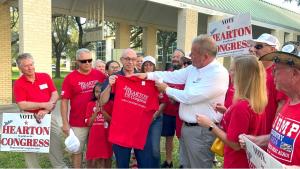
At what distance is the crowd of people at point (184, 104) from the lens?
236cm

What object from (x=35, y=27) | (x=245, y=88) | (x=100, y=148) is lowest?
(x=100, y=148)

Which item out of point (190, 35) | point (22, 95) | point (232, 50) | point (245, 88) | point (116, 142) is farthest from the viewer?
point (190, 35)

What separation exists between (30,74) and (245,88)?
3433mm

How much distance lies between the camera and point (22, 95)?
4.99 meters

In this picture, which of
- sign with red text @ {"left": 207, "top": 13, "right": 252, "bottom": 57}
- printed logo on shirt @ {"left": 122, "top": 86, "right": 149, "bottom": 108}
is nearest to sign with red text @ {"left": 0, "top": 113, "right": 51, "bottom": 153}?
printed logo on shirt @ {"left": 122, "top": 86, "right": 149, "bottom": 108}

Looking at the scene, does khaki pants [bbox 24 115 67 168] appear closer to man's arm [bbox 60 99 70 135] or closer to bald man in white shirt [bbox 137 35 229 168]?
man's arm [bbox 60 99 70 135]

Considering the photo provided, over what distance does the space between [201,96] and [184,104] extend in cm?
30

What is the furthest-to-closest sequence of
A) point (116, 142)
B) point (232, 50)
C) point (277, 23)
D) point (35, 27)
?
point (277, 23), point (35, 27), point (232, 50), point (116, 142)

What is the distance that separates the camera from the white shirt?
140 inches

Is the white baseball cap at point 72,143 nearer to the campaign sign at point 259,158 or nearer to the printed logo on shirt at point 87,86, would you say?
the printed logo on shirt at point 87,86

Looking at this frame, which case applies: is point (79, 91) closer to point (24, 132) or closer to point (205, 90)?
point (24, 132)

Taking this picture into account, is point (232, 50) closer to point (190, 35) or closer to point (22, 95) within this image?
point (22, 95)

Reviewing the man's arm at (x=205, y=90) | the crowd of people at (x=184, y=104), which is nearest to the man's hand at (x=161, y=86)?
the crowd of people at (x=184, y=104)

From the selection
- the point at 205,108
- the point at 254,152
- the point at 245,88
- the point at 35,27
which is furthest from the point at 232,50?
the point at 35,27
